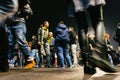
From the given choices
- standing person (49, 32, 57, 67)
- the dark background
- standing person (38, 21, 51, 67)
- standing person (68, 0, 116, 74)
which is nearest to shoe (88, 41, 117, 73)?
standing person (68, 0, 116, 74)

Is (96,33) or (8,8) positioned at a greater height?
(8,8)

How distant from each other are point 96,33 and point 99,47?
0.69ft

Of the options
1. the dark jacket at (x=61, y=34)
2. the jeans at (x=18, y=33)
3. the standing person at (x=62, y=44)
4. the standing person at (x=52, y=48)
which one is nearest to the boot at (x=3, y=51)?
the jeans at (x=18, y=33)

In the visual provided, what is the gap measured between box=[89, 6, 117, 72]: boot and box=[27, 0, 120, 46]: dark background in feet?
50.4

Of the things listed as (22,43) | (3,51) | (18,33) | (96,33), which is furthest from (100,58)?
(18,33)

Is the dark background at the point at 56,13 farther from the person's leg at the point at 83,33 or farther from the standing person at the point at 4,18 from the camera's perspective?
the person's leg at the point at 83,33

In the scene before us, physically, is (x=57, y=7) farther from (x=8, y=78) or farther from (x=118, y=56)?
(x=8, y=78)

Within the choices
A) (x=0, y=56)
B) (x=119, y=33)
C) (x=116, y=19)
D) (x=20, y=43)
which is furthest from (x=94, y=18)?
(x=116, y=19)

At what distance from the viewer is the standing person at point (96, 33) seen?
596 centimetres

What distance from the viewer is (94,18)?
6.20m

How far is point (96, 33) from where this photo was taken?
614 centimetres

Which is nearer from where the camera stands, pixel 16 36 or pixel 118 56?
pixel 16 36

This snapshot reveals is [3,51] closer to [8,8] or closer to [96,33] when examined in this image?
[8,8]

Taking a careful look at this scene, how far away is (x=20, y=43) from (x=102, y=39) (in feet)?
8.85
